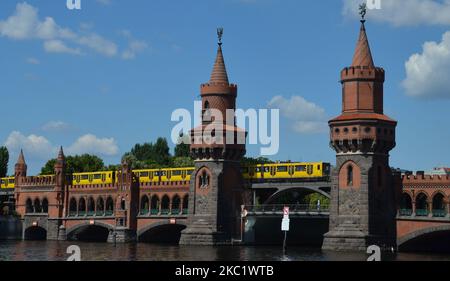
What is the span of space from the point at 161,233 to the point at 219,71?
26035mm

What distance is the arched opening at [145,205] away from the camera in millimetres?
110125

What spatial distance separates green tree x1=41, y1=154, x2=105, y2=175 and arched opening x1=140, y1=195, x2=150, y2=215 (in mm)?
34662

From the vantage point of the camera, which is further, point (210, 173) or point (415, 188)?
point (210, 173)

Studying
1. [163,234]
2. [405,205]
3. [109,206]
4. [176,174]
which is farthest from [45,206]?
[405,205]

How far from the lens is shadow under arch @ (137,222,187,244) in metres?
108

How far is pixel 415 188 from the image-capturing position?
85.1m

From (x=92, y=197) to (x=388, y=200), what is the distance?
2086 inches

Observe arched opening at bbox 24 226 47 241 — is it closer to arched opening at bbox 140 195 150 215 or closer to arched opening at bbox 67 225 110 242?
arched opening at bbox 67 225 110 242

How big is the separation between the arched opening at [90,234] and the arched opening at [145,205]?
717cm

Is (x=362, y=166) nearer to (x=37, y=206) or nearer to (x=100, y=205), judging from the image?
(x=100, y=205)

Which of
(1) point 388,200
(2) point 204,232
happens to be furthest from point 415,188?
(2) point 204,232

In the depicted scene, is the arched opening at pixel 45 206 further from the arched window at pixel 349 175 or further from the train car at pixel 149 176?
the arched window at pixel 349 175

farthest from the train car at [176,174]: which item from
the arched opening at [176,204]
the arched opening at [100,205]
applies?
the arched opening at [100,205]
